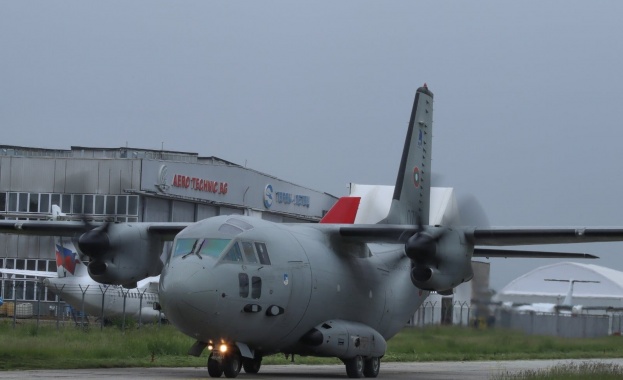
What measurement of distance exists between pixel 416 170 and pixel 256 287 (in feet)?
28.4

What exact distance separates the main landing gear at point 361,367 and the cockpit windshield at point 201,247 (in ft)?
15.7

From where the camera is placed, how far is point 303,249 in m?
23.1

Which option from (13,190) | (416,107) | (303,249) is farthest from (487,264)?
(13,190)

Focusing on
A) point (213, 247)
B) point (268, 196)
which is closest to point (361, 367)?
point (213, 247)

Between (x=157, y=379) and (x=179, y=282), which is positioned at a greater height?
(x=179, y=282)

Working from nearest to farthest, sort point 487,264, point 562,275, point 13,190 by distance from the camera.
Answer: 1. point 487,264
2. point 13,190
3. point 562,275

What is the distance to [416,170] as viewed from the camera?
28547mm

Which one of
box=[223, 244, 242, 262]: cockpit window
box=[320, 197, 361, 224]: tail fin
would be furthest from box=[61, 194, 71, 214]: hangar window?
box=[223, 244, 242, 262]: cockpit window

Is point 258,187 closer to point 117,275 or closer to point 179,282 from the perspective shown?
point 117,275

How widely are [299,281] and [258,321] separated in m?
1.53

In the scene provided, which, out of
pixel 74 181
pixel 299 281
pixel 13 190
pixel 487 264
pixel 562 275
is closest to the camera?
pixel 299 281

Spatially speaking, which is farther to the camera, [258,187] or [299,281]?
[258,187]

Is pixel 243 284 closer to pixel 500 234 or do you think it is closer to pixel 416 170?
pixel 500 234

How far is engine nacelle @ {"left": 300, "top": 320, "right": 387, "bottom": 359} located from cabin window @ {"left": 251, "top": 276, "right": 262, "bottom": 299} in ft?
7.70
